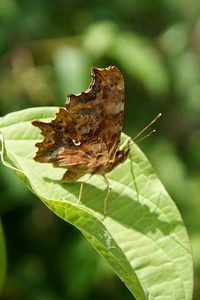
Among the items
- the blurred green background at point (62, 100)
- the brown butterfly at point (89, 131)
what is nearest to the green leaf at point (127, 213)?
the brown butterfly at point (89, 131)

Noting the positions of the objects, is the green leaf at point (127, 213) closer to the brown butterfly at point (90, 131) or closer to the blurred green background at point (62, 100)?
the brown butterfly at point (90, 131)

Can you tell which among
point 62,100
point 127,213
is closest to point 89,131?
point 127,213

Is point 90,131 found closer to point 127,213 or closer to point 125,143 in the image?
point 125,143

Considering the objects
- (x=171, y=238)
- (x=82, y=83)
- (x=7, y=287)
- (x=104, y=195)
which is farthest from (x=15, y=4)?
(x=171, y=238)

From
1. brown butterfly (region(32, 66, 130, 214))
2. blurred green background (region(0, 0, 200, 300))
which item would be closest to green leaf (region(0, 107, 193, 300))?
brown butterfly (region(32, 66, 130, 214))

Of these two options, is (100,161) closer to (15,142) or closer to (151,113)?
(15,142)

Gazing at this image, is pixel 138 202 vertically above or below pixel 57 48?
below
